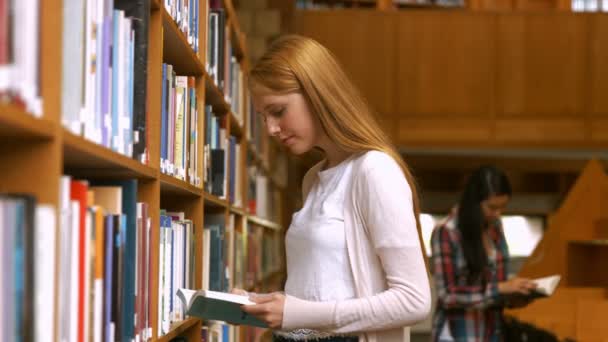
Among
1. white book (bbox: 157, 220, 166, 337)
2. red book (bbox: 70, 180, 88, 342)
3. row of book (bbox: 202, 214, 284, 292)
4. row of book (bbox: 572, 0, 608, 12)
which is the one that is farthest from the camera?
row of book (bbox: 572, 0, 608, 12)

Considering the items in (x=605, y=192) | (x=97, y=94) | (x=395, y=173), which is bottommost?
(x=605, y=192)

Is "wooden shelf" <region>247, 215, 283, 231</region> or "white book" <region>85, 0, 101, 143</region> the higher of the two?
"white book" <region>85, 0, 101, 143</region>

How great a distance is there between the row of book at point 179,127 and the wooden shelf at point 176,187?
0.03 m

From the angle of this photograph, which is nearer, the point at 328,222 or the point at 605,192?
the point at 328,222

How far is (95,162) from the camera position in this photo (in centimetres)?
157

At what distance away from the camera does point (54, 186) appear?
121cm

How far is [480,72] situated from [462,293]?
14.7ft

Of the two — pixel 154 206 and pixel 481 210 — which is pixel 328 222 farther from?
pixel 481 210

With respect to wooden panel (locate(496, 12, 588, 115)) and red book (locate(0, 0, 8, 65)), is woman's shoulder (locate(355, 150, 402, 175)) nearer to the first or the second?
red book (locate(0, 0, 8, 65))

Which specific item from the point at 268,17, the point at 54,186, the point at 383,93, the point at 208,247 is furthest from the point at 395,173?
the point at 383,93

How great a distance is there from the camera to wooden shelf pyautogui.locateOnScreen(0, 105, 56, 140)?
1036 mm

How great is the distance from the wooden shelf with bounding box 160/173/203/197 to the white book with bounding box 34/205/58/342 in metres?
0.86

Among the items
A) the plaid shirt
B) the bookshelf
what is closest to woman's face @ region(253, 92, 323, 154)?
the bookshelf

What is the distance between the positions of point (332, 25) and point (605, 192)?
3013 mm
